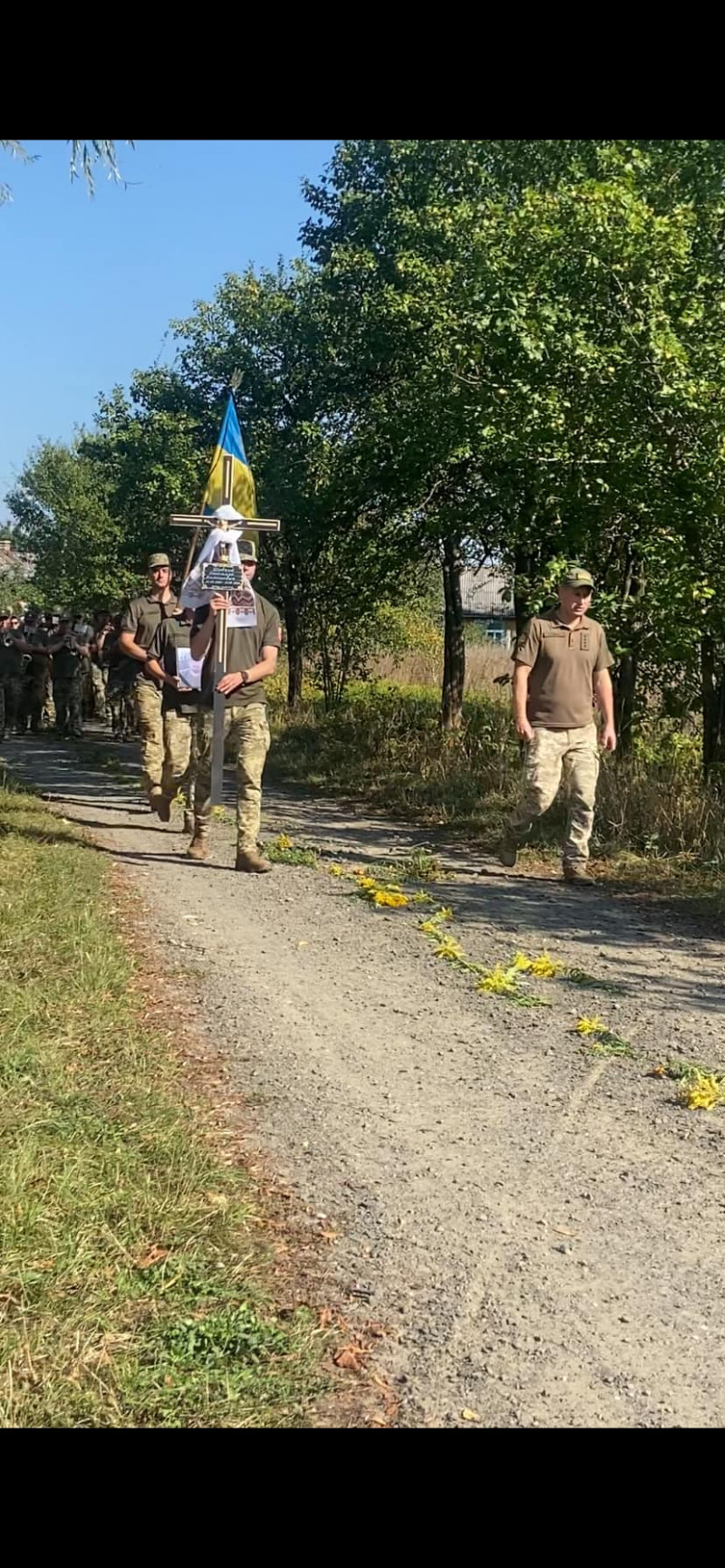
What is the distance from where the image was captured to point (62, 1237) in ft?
11.2

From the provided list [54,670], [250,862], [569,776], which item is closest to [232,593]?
[250,862]

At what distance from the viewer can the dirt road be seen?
3090 mm

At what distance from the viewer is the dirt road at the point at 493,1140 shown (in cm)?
309

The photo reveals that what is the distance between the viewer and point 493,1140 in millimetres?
4430

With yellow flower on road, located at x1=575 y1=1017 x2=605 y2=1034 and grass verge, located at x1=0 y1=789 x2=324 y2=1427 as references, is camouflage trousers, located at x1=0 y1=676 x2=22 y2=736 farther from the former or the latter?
grass verge, located at x1=0 y1=789 x2=324 y2=1427

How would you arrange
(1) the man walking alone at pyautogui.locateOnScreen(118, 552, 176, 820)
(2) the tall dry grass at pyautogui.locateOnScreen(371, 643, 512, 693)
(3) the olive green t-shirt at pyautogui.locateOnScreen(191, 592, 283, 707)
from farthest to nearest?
1. (2) the tall dry grass at pyautogui.locateOnScreen(371, 643, 512, 693)
2. (1) the man walking alone at pyautogui.locateOnScreen(118, 552, 176, 820)
3. (3) the olive green t-shirt at pyautogui.locateOnScreen(191, 592, 283, 707)

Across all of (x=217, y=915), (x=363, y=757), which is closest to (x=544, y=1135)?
(x=217, y=915)

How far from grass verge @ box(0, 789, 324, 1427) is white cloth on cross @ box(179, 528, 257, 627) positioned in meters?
Answer: 4.20

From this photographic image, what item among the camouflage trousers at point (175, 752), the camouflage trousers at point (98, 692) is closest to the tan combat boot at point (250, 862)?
the camouflage trousers at point (175, 752)

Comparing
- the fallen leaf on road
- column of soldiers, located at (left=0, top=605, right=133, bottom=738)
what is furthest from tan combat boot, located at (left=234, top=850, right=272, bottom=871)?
column of soldiers, located at (left=0, top=605, right=133, bottom=738)

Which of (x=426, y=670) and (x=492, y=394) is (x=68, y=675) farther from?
(x=492, y=394)

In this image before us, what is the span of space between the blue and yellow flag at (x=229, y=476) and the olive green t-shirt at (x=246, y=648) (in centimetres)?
83

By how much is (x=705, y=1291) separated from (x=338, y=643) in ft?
61.9
